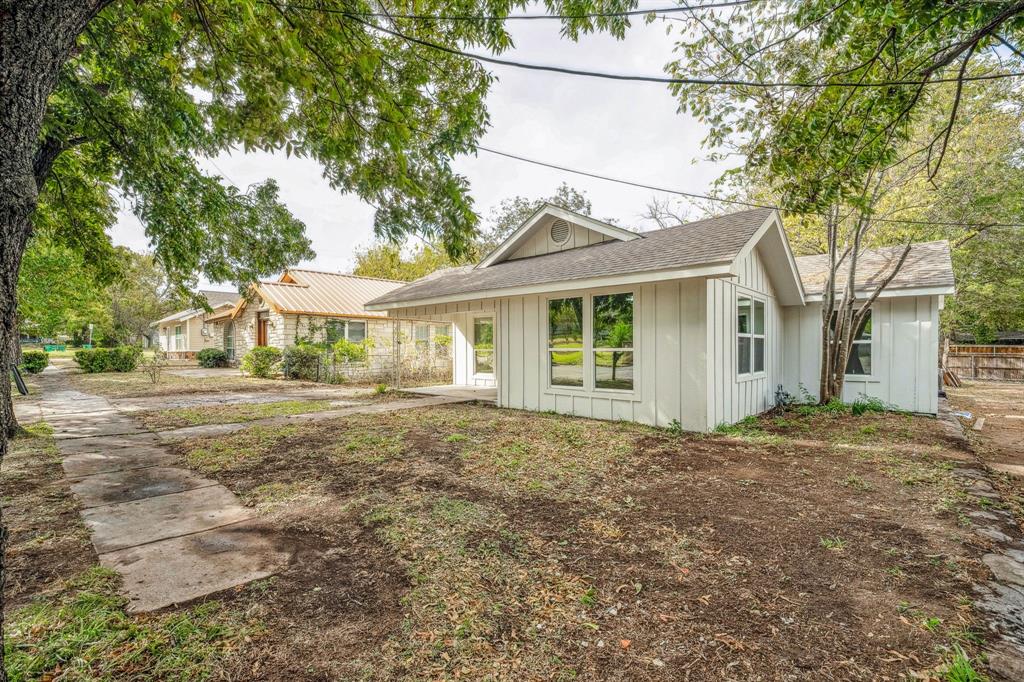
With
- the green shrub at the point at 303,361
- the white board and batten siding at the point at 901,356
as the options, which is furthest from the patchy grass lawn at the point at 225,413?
the white board and batten siding at the point at 901,356

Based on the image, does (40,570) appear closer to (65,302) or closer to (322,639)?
(322,639)

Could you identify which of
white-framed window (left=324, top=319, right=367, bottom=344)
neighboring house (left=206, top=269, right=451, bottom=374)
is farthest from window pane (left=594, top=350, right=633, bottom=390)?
white-framed window (left=324, top=319, right=367, bottom=344)

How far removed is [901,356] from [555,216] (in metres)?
8.06

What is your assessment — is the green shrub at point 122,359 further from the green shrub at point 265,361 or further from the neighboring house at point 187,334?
the green shrub at point 265,361

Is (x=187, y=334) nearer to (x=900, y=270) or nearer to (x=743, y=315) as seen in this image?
(x=743, y=315)

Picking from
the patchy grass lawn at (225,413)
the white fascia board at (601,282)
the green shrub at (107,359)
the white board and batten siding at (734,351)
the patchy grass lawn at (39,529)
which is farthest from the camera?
the green shrub at (107,359)

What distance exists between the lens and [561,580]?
2.82m

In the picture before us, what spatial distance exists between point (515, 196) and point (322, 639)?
31.6m

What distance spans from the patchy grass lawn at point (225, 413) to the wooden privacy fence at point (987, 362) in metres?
22.9

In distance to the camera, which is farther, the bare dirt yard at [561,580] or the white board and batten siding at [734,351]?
the white board and batten siding at [734,351]

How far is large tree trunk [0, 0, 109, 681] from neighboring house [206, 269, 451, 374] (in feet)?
45.4

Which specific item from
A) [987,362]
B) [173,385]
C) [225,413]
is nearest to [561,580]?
[225,413]

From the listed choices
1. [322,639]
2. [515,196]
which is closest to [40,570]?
[322,639]

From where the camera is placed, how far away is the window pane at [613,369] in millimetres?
7875
